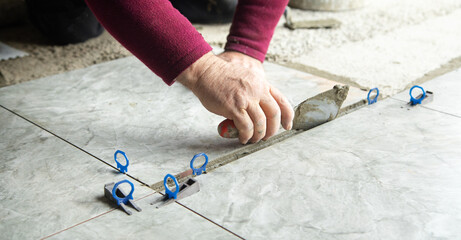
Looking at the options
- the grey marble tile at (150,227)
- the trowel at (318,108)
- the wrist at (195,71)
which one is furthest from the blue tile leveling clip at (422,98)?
the grey marble tile at (150,227)

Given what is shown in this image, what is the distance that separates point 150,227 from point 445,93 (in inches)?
50.9

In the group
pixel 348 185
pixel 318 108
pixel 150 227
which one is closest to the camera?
pixel 150 227

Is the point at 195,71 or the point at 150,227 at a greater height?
the point at 195,71

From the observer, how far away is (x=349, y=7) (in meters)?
3.33

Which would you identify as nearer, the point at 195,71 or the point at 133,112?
the point at 195,71

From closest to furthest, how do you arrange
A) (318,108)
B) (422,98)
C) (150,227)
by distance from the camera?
(150,227) → (318,108) → (422,98)

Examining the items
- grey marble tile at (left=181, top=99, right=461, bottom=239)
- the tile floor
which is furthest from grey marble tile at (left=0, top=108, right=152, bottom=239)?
grey marble tile at (left=181, top=99, right=461, bottom=239)

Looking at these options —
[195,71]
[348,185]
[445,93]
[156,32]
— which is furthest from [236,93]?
[445,93]

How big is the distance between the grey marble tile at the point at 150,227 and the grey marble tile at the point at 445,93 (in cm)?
103

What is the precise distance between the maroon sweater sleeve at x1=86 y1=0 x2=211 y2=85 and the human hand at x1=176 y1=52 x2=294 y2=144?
0.12ft

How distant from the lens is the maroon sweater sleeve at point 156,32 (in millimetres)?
1214

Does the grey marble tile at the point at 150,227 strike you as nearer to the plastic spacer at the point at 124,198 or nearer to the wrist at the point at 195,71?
the plastic spacer at the point at 124,198

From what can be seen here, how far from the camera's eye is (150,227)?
1064 millimetres

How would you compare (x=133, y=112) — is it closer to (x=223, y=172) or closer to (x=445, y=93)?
(x=223, y=172)
